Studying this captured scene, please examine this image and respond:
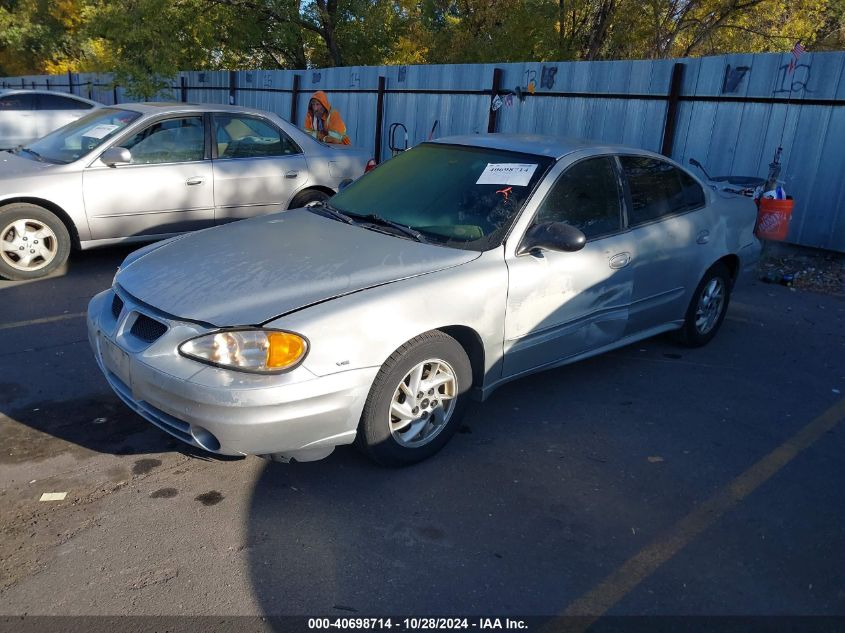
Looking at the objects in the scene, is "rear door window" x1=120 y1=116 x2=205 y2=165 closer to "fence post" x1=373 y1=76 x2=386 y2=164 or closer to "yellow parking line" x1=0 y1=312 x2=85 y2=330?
"yellow parking line" x1=0 y1=312 x2=85 y2=330

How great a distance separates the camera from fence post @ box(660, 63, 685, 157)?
8.80m

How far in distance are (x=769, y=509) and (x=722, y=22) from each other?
16.8 metres

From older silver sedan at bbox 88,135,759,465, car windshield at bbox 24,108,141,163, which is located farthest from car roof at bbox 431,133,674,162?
car windshield at bbox 24,108,141,163

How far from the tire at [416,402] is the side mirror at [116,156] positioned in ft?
14.4

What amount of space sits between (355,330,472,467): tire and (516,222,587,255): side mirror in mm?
695

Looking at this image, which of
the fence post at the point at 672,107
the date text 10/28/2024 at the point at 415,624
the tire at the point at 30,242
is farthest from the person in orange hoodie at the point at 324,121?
the date text 10/28/2024 at the point at 415,624

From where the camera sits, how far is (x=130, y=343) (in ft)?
11.0

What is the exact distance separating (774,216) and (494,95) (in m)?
4.86

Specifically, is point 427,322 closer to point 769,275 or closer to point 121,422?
point 121,422

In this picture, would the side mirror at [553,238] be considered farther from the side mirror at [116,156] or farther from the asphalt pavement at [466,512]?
the side mirror at [116,156]

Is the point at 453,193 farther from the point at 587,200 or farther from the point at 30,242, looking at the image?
the point at 30,242

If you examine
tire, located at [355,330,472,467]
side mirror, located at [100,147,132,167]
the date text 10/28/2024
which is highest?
side mirror, located at [100,147,132,167]

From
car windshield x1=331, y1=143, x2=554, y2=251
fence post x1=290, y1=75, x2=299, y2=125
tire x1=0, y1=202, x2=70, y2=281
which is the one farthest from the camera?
fence post x1=290, y1=75, x2=299, y2=125

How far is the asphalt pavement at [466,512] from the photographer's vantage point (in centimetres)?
282
